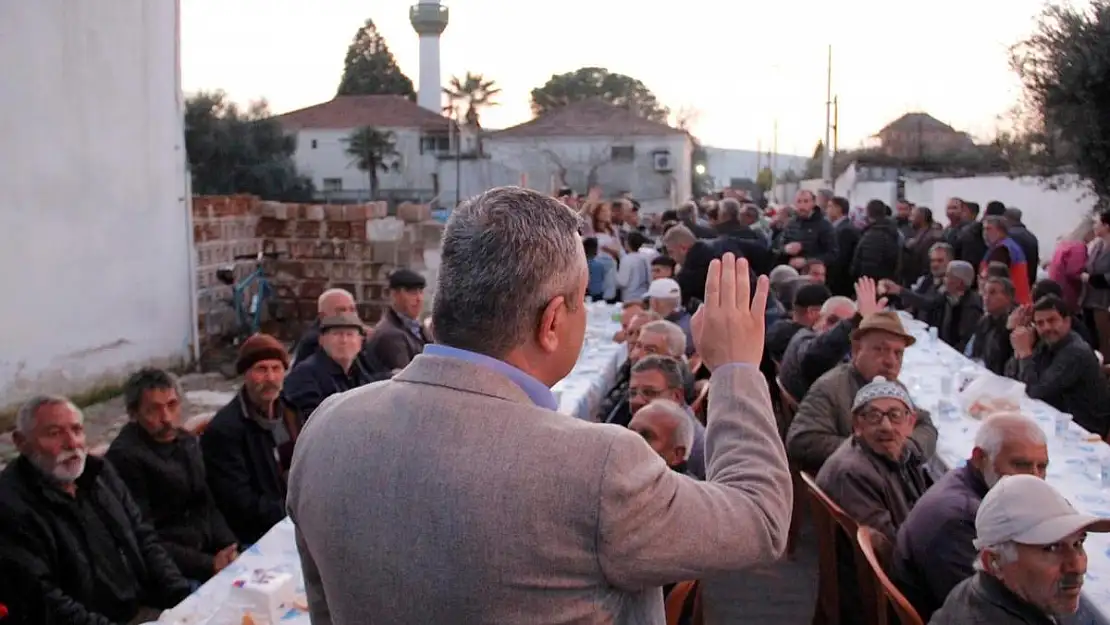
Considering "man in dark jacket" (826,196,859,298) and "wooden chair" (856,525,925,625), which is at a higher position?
"man in dark jacket" (826,196,859,298)

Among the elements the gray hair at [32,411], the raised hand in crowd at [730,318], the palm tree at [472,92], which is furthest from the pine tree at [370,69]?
the raised hand in crowd at [730,318]

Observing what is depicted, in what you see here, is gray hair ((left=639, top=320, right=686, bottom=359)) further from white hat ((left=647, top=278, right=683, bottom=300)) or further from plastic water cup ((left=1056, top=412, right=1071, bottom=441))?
plastic water cup ((left=1056, top=412, right=1071, bottom=441))

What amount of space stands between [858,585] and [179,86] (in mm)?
8801

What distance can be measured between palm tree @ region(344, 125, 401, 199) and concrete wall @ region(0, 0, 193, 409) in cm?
3086

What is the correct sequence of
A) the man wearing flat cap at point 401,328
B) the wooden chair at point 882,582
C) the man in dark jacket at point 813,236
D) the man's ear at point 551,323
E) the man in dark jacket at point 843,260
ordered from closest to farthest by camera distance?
the man's ear at point 551,323
the wooden chair at point 882,582
the man wearing flat cap at point 401,328
the man in dark jacket at point 813,236
the man in dark jacket at point 843,260

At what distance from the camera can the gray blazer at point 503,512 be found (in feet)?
3.89

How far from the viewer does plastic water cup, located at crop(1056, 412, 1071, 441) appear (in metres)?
4.79

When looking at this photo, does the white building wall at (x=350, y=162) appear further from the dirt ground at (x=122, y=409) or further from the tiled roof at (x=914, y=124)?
the dirt ground at (x=122, y=409)

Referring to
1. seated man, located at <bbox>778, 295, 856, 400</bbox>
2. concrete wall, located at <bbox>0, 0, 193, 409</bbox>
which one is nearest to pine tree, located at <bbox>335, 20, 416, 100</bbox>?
concrete wall, located at <bbox>0, 0, 193, 409</bbox>

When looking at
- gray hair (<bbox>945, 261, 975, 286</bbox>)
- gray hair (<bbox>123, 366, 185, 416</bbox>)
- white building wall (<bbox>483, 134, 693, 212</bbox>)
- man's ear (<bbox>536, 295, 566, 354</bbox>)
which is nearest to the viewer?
man's ear (<bbox>536, 295, 566, 354</bbox>)

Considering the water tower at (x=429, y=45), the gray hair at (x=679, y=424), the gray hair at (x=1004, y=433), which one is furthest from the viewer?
the water tower at (x=429, y=45)

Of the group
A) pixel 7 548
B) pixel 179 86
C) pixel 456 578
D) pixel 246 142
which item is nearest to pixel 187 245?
pixel 179 86

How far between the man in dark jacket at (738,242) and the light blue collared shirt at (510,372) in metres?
6.28

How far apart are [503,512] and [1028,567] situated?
1786 mm
